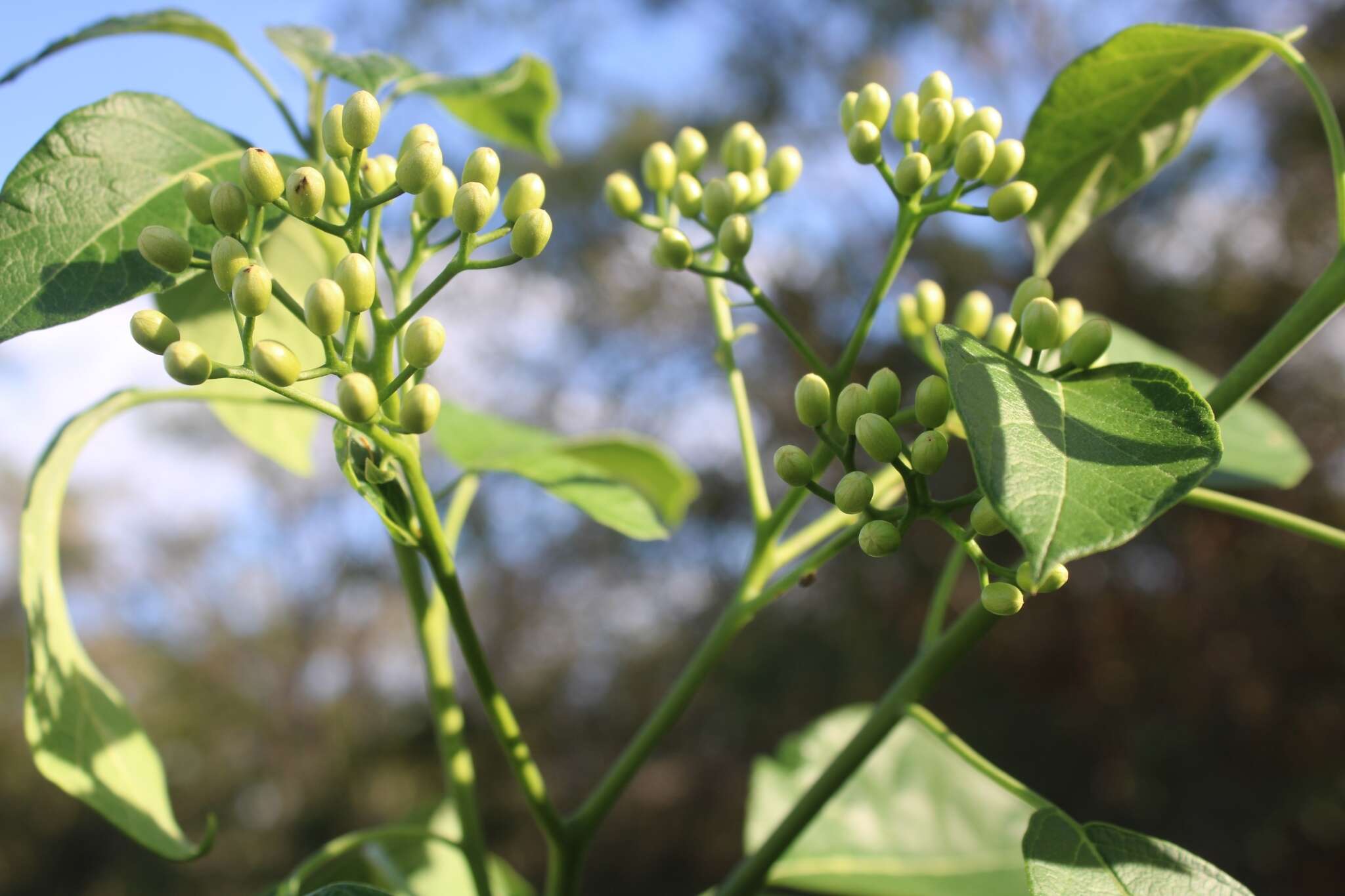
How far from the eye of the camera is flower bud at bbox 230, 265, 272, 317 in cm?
39

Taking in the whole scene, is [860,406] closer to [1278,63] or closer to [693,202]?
[693,202]

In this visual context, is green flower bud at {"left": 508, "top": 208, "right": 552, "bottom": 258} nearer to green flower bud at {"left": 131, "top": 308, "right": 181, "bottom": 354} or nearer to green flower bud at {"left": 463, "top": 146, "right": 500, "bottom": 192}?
green flower bud at {"left": 463, "top": 146, "right": 500, "bottom": 192}

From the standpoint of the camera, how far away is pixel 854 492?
382 mm

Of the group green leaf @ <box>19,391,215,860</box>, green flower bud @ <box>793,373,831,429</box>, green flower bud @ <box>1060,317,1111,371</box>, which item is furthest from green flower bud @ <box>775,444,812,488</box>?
green leaf @ <box>19,391,215,860</box>

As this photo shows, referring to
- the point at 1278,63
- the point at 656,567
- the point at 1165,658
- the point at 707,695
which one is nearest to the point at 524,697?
the point at 656,567

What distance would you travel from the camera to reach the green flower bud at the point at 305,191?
41 cm

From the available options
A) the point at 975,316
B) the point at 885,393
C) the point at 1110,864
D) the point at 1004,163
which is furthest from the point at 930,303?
the point at 1110,864

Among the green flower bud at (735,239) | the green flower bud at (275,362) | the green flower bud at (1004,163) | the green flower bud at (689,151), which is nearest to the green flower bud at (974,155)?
the green flower bud at (1004,163)

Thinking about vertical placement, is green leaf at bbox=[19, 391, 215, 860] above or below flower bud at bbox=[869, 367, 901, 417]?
below

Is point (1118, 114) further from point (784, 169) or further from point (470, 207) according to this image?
point (470, 207)

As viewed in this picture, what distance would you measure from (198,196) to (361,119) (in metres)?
0.08

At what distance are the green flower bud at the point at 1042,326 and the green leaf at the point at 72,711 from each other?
47cm

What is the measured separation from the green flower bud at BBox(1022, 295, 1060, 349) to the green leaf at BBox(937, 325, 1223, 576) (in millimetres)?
51

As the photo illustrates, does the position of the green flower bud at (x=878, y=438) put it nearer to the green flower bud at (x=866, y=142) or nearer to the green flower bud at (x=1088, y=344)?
the green flower bud at (x=1088, y=344)
